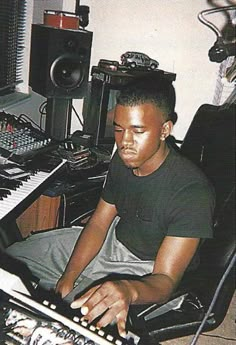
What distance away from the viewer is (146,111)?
46.9 inches

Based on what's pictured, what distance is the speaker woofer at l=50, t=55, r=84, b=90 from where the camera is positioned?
1.92m

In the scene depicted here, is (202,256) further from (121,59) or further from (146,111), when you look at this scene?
(121,59)

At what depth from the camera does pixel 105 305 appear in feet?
2.41

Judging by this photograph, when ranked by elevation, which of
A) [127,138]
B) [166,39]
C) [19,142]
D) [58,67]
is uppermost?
[166,39]

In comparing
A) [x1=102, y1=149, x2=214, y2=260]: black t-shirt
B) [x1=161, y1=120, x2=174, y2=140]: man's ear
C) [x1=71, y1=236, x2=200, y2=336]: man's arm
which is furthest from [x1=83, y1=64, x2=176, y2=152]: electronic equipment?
[x1=71, y1=236, x2=200, y2=336]: man's arm

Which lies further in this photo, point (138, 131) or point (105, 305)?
point (138, 131)

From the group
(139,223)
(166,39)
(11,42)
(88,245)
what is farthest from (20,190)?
(166,39)

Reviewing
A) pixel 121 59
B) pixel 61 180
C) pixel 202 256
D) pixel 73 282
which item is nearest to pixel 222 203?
pixel 202 256

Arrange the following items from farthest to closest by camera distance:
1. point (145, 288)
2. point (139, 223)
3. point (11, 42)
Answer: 1. point (11, 42)
2. point (139, 223)
3. point (145, 288)

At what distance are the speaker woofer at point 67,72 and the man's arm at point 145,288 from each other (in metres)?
1.09

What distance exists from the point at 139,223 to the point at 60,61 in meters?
0.97

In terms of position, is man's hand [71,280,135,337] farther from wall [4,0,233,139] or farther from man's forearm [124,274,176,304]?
wall [4,0,233,139]

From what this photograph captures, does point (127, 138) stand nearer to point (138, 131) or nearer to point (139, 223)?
point (138, 131)

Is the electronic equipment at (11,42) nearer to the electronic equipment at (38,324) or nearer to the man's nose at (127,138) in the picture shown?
the man's nose at (127,138)
